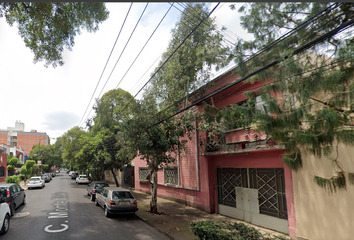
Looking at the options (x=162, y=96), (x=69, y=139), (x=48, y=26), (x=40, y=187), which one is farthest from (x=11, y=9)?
(x=69, y=139)

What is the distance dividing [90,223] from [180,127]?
6076 mm

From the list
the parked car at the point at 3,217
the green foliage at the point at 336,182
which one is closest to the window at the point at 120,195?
the parked car at the point at 3,217

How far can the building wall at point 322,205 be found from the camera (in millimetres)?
6562

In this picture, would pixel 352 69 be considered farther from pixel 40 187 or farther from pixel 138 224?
pixel 40 187

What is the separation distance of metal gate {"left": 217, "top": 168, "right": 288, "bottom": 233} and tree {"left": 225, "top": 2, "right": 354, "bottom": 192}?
4.55m

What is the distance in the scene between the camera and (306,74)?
4910 mm

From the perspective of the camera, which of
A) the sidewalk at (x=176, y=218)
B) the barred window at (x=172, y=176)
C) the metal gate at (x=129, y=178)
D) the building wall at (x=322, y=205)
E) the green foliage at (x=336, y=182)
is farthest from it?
the metal gate at (x=129, y=178)

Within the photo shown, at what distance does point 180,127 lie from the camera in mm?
11766

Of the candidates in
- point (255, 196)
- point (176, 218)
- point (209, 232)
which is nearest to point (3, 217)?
point (176, 218)

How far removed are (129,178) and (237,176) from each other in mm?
17219

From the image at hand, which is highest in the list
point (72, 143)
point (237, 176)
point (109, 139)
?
point (72, 143)

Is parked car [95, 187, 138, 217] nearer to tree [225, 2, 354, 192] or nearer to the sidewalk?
the sidewalk

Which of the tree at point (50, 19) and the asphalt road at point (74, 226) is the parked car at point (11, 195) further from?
the tree at point (50, 19)

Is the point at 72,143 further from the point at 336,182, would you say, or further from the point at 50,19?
the point at 336,182
